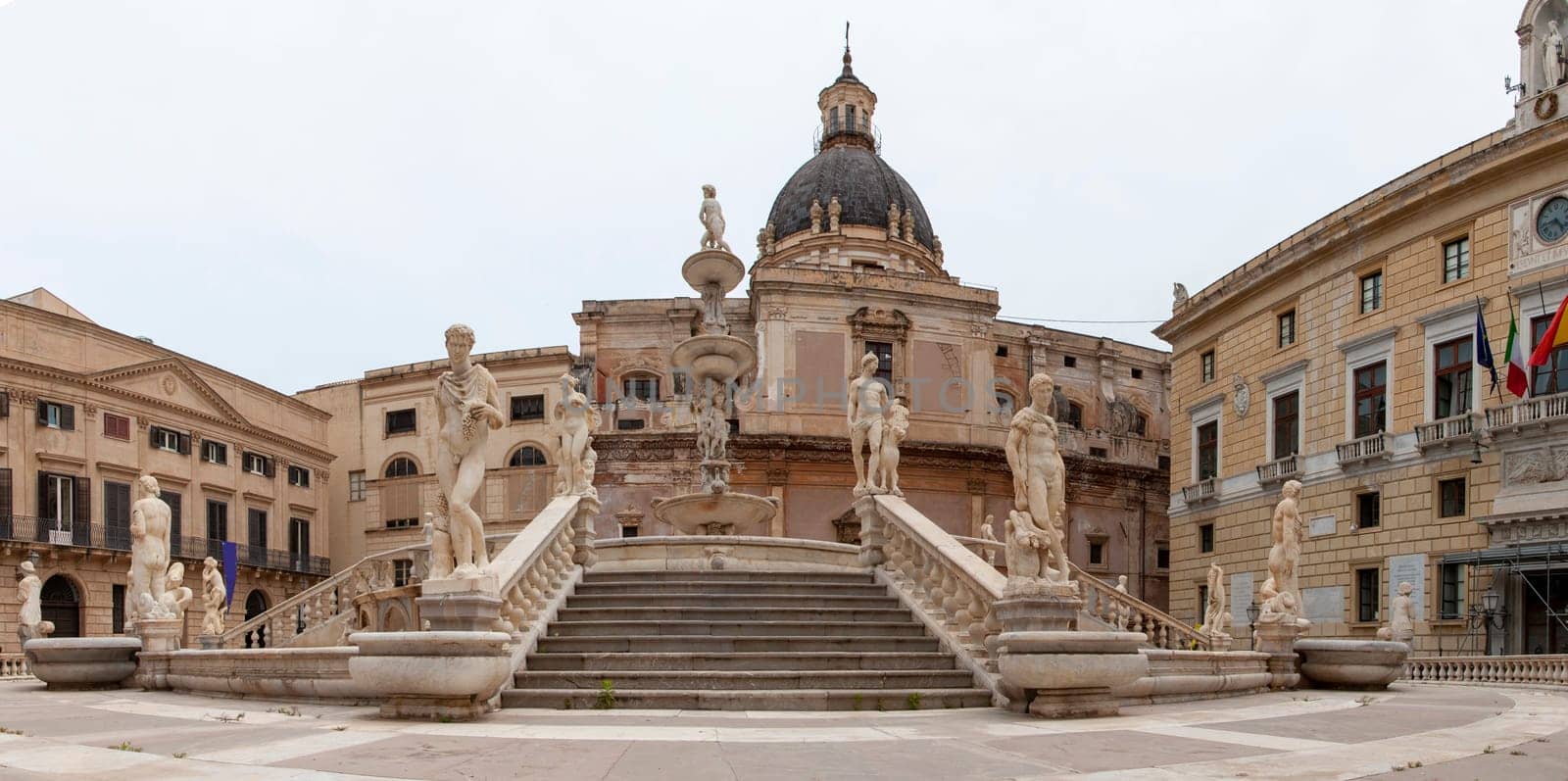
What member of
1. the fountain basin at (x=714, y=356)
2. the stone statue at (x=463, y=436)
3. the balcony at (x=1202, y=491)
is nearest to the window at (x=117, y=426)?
the fountain basin at (x=714, y=356)

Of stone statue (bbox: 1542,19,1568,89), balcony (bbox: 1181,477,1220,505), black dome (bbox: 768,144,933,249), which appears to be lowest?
balcony (bbox: 1181,477,1220,505)

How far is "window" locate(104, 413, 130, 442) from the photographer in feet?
119

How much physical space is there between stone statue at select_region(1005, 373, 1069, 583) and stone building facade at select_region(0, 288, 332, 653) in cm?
3152

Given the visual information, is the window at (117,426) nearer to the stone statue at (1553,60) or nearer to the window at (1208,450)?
the window at (1208,450)

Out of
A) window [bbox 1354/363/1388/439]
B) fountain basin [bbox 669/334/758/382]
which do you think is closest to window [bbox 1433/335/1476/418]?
window [bbox 1354/363/1388/439]

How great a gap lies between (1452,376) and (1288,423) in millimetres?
5771

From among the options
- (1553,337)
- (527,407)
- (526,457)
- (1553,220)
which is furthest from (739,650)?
(527,407)

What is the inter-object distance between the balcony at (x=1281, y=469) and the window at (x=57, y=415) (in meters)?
34.6

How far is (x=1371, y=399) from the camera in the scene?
89.4ft

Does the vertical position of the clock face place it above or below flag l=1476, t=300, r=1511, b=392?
above

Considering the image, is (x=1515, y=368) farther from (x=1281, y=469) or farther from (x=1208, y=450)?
(x=1208, y=450)

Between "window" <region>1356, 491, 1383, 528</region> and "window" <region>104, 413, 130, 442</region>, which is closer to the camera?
"window" <region>1356, 491, 1383, 528</region>

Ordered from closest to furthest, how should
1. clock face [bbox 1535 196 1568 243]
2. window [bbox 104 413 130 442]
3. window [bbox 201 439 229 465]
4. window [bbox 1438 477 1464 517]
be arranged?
clock face [bbox 1535 196 1568 243] < window [bbox 1438 477 1464 517] < window [bbox 104 413 130 442] < window [bbox 201 439 229 465]

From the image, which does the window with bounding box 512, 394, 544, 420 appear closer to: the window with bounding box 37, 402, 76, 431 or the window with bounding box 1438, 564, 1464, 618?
the window with bounding box 37, 402, 76, 431
